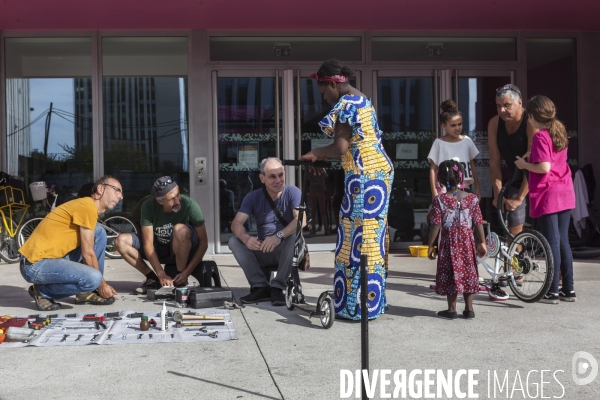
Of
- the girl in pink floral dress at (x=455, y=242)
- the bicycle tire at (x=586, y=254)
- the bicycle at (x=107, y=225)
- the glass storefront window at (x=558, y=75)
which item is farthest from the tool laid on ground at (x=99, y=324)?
the glass storefront window at (x=558, y=75)

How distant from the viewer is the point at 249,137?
33.4 ft

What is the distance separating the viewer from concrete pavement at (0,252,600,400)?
3.80m

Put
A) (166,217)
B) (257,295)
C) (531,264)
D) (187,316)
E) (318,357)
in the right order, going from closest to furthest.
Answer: (318,357) → (187,316) → (531,264) → (257,295) → (166,217)

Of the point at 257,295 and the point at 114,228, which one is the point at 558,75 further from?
the point at 114,228

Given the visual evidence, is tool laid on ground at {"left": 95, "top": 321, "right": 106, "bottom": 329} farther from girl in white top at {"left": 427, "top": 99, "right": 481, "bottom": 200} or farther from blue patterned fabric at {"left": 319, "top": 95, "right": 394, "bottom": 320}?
girl in white top at {"left": 427, "top": 99, "right": 481, "bottom": 200}

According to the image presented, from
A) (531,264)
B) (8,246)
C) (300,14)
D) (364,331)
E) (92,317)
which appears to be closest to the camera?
(364,331)

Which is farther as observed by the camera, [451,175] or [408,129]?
[408,129]

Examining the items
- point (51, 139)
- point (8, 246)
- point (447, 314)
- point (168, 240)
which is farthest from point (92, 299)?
point (51, 139)

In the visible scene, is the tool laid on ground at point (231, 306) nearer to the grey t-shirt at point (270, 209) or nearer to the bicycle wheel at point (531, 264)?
the grey t-shirt at point (270, 209)

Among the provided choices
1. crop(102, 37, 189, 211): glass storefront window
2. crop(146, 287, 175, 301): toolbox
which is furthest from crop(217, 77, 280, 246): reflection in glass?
crop(146, 287, 175, 301): toolbox

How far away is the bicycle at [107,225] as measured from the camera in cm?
988

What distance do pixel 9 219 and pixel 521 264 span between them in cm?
684

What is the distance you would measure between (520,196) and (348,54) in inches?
179

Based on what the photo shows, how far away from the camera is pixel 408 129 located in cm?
1046
